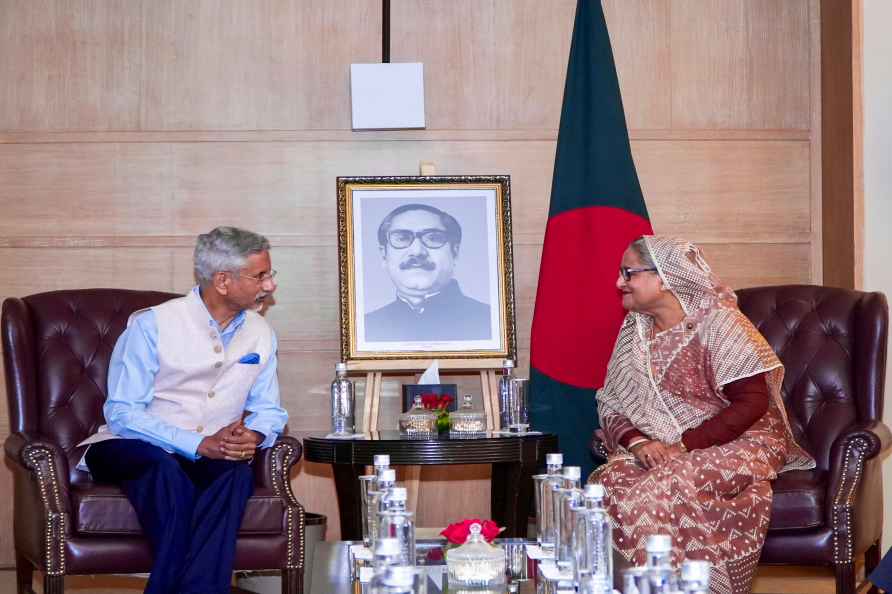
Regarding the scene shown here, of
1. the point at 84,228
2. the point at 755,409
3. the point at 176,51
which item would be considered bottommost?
the point at 755,409

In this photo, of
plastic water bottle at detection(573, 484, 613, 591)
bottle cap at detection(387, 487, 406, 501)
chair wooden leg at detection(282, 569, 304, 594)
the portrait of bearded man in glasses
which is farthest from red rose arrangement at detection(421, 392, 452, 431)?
plastic water bottle at detection(573, 484, 613, 591)

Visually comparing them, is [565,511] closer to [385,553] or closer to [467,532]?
[467,532]

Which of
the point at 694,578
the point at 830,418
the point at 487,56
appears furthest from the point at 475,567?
the point at 487,56

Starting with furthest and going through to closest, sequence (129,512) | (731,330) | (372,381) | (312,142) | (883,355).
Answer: (312,142)
(372,381)
(883,355)
(731,330)
(129,512)

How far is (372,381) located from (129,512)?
139 centimetres

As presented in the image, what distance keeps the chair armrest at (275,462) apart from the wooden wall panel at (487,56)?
5.96ft

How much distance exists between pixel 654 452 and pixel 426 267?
1502mm

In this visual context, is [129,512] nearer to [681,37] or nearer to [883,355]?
[883,355]

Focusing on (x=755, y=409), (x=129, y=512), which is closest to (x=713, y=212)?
(x=755, y=409)

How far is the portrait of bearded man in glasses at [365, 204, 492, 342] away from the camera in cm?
477

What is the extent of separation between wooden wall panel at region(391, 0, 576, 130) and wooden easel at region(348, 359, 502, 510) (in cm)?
109

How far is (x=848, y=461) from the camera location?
369cm

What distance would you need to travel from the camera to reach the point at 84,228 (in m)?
4.95

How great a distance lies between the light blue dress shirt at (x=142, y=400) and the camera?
147 inches
